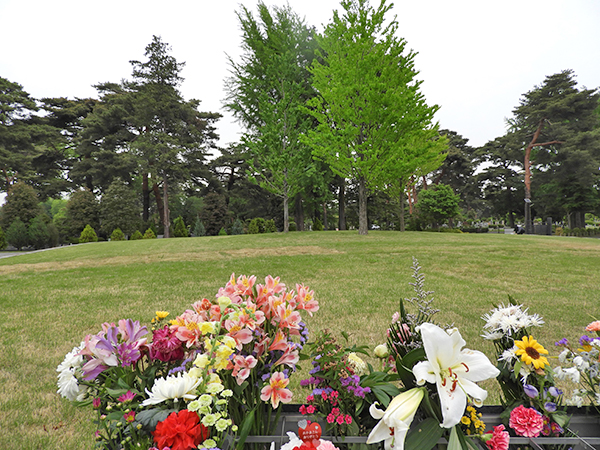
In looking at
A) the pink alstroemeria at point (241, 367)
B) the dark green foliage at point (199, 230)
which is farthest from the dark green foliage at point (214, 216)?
the pink alstroemeria at point (241, 367)

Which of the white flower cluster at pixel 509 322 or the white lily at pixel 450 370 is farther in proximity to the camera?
the white flower cluster at pixel 509 322

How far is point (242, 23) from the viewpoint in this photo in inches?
661

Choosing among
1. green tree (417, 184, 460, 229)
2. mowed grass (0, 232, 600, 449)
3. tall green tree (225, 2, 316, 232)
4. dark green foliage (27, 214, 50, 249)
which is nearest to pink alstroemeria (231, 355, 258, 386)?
mowed grass (0, 232, 600, 449)

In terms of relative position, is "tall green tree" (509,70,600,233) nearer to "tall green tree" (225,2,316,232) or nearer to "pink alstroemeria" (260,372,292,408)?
"tall green tree" (225,2,316,232)

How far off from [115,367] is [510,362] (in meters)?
1.45

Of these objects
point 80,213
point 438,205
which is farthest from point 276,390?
point 438,205

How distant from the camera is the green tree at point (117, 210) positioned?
2242 cm

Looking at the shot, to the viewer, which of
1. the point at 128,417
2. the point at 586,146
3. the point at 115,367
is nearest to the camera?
the point at 128,417

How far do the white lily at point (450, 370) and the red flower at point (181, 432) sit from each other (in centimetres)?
60

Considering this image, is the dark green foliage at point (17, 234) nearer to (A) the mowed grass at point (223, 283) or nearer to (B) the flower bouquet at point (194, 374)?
(A) the mowed grass at point (223, 283)

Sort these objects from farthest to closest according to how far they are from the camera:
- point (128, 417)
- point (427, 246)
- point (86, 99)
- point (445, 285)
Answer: point (86, 99) < point (427, 246) < point (445, 285) < point (128, 417)

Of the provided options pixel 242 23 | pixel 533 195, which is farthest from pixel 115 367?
pixel 533 195

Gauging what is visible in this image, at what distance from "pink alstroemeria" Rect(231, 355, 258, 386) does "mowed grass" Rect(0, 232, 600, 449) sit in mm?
1308

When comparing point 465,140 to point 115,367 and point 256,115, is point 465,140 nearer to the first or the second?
point 256,115
